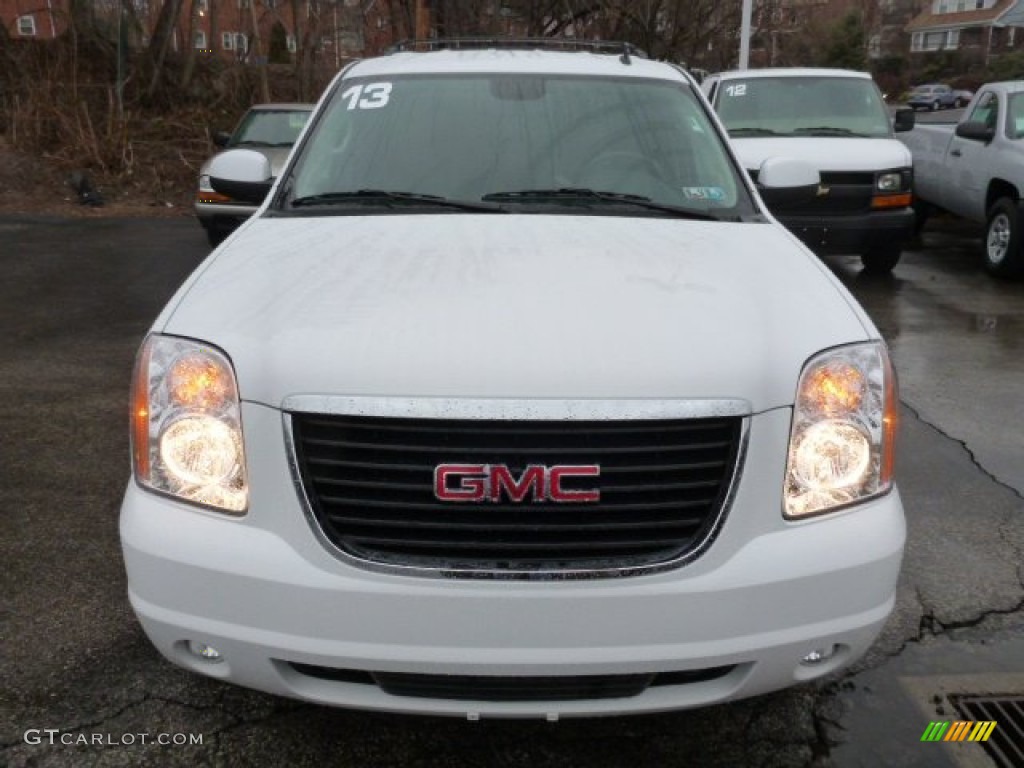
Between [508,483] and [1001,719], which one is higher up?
[508,483]

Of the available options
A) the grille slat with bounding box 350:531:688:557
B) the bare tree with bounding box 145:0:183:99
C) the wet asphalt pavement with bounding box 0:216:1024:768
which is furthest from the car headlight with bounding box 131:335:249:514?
the bare tree with bounding box 145:0:183:99

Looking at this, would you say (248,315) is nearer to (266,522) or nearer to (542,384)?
(266,522)

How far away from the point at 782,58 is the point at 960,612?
39.3m

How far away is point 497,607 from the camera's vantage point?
203 cm

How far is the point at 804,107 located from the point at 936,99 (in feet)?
151

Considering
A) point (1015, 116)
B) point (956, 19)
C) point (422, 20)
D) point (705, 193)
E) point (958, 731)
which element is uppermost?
point (422, 20)

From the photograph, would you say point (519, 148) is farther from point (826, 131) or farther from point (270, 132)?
point (270, 132)

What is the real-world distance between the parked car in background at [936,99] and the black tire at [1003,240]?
44.0 m

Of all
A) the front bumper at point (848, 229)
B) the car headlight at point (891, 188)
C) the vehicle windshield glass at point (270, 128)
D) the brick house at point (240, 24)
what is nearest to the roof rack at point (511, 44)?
the front bumper at point (848, 229)

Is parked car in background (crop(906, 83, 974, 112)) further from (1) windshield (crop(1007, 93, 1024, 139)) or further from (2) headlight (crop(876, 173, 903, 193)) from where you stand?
(2) headlight (crop(876, 173, 903, 193))

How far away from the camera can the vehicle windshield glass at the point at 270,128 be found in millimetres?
11242

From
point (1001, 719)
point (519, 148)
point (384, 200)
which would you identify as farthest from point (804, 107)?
point (1001, 719)

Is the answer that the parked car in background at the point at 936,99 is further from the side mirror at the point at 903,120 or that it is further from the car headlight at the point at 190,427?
the car headlight at the point at 190,427

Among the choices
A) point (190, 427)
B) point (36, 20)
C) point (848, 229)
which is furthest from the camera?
point (36, 20)
